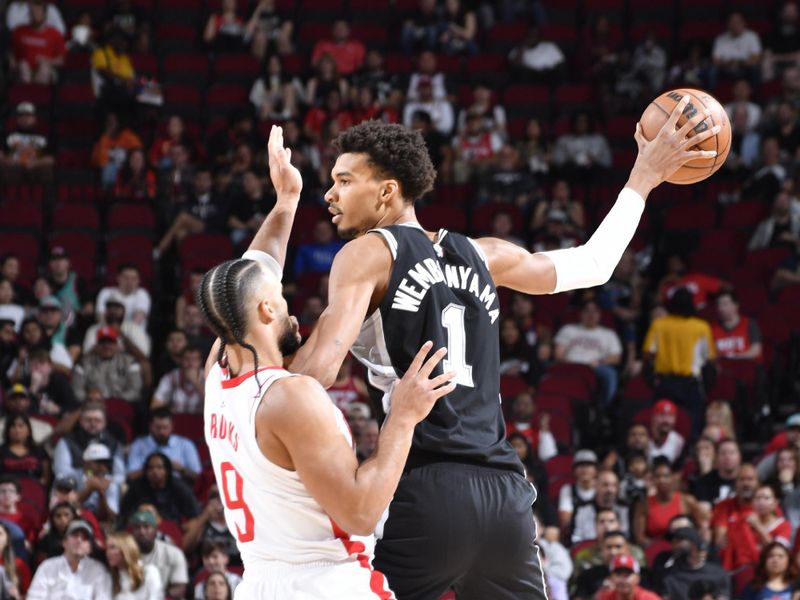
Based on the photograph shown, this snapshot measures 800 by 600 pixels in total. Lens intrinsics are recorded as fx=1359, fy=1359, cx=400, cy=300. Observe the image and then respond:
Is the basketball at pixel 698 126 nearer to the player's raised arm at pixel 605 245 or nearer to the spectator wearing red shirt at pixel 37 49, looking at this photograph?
the player's raised arm at pixel 605 245

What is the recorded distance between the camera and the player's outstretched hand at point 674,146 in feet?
15.1

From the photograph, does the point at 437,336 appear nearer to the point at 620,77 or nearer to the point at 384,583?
the point at 384,583

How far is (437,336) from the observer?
3959mm

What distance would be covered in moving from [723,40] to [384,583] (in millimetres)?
12813

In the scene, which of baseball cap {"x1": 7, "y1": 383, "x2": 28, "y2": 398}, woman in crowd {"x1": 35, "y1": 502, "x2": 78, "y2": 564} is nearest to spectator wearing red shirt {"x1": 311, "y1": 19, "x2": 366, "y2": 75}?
baseball cap {"x1": 7, "y1": 383, "x2": 28, "y2": 398}

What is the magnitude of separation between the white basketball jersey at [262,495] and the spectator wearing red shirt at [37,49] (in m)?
12.6

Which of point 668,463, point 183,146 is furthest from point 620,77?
point 668,463

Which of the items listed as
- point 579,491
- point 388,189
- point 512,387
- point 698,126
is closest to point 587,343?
point 512,387

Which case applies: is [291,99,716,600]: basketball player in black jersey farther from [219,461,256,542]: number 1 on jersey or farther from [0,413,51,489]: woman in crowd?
[0,413,51,489]: woman in crowd

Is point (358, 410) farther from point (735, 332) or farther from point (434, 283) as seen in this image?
point (434, 283)

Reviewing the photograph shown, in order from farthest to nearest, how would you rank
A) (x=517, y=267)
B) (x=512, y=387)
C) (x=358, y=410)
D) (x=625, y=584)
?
(x=512, y=387) → (x=358, y=410) → (x=625, y=584) → (x=517, y=267)

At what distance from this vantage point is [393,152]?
4156mm

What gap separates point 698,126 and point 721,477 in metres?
6.35

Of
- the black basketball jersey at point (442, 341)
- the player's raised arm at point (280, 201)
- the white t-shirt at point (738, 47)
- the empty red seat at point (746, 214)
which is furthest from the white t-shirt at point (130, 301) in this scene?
the black basketball jersey at point (442, 341)
